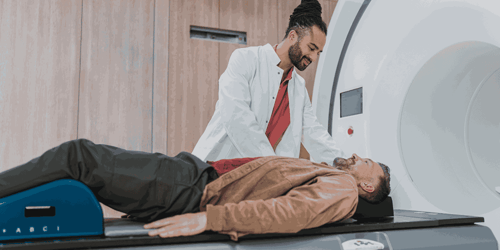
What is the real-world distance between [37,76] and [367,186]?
1.93 meters

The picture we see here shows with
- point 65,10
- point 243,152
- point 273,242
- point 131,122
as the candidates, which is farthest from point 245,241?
point 65,10

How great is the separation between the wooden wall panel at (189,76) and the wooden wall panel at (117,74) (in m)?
0.15

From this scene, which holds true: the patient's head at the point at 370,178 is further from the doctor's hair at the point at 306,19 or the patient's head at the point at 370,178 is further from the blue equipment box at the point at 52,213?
the blue equipment box at the point at 52,213

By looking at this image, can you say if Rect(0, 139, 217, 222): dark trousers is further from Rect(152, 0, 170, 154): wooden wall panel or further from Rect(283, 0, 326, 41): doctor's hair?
Rect(152, 0, 170, 154): wooden wall panel

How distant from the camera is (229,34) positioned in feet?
8.34

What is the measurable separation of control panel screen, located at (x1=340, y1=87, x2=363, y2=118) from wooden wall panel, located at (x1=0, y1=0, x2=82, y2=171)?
1.57m

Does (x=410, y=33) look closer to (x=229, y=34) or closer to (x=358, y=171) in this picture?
(x=358, y=171)

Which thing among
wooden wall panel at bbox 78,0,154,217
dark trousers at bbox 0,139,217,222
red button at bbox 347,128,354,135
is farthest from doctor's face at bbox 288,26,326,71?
wooden wall panel at bbox 78,0,154,217

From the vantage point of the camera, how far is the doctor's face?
68.9 inches

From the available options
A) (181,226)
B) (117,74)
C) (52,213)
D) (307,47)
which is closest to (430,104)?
(307,47)

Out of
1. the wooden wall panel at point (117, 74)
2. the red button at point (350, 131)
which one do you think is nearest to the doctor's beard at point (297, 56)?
the red button at point (350, 131)

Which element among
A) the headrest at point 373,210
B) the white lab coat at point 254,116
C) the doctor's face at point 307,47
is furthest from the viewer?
the doctor's face at point 307,47

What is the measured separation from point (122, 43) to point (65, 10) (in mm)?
378

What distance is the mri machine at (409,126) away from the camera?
3.24 feet
